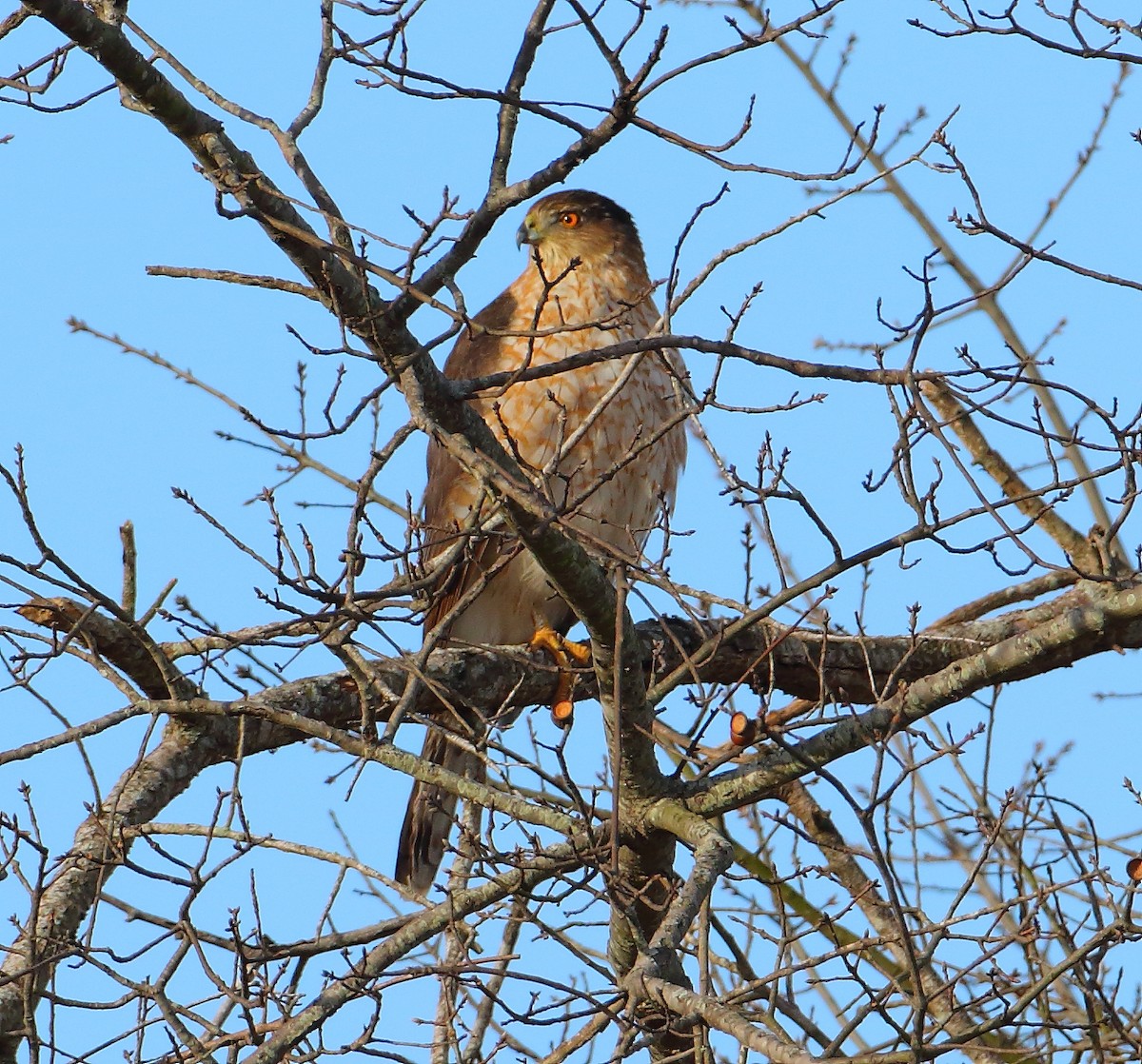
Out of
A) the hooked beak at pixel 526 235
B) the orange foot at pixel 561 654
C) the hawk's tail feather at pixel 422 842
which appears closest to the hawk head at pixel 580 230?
the hooked beak at pixel 526 235

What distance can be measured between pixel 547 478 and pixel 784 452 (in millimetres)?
516

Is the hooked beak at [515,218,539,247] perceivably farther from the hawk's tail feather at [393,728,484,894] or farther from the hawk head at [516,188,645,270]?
the hawk's tail feather at [393,728,484,894]

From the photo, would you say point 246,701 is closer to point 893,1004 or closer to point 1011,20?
point 893,1004

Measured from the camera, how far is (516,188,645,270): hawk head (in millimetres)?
6039

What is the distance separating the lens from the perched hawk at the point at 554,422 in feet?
Answer: 16.7

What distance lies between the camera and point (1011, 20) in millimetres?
3793

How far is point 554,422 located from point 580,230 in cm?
157

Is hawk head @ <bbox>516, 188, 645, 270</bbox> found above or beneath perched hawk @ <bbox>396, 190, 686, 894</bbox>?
above

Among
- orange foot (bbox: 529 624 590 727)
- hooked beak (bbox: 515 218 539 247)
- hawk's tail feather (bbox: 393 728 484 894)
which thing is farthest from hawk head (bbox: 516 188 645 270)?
hawk's tail feather (bbox: 393 728 484 894)

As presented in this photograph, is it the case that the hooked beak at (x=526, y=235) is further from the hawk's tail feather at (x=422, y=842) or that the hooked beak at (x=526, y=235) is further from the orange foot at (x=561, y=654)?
the hawk's tail feather at (x=422, y=842)

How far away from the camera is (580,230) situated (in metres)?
6.09

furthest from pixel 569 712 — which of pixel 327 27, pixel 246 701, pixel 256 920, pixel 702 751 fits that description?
pixel 327 27

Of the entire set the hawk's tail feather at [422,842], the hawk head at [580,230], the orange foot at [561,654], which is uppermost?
the hawk head at [580,230]

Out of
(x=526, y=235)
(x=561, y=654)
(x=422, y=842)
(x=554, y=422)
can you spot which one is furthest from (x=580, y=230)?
(x=422, y=842)
